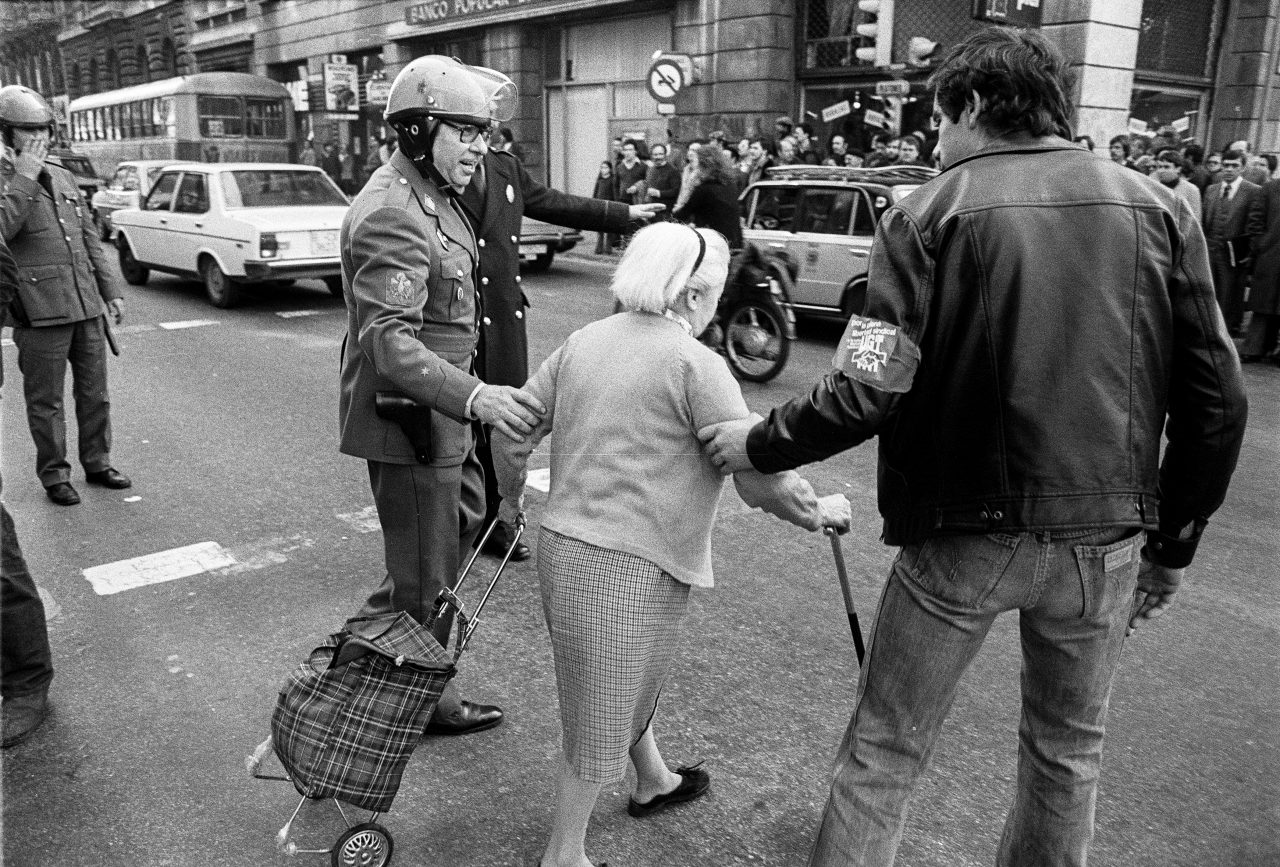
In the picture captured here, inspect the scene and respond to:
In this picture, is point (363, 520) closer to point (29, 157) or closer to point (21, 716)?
point (21, 716)

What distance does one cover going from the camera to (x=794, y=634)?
13.7 ft

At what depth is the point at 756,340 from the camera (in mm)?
8766

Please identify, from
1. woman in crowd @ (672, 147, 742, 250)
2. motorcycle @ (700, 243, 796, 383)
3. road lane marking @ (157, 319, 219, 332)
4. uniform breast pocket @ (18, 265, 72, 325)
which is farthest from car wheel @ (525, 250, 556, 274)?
uniform breast pocket @ (18, 265, 72, 325)

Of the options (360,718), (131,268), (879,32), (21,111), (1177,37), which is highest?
(1177,37)

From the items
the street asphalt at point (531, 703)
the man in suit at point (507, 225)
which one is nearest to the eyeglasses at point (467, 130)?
the man in suit at point (507, 225)

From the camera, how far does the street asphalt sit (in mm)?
2910

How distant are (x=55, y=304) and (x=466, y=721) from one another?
3.77 meters

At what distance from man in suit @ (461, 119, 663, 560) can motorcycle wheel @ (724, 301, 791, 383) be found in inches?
167

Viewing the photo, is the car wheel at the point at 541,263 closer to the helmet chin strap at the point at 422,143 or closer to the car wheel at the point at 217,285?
the car wheel at the point at 217,285

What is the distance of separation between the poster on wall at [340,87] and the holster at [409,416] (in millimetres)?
25865

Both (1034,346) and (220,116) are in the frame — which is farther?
(220,116)

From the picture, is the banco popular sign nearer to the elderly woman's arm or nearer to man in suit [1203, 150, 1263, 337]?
man in suit [1203, 150, 1263, 337]

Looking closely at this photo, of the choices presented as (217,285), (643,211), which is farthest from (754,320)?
(217,285)

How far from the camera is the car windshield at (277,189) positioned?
491 inches
